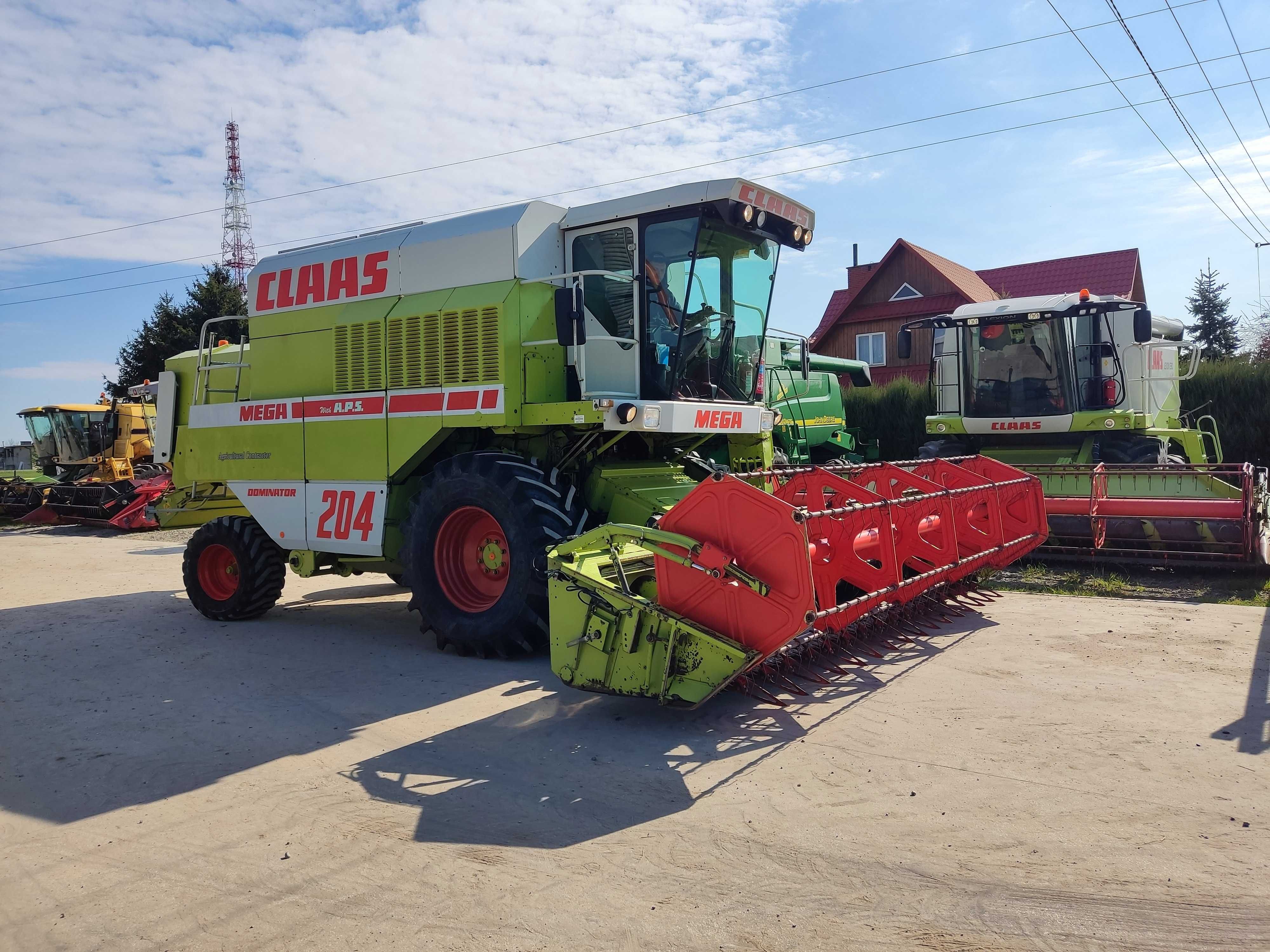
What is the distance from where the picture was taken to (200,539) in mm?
8578

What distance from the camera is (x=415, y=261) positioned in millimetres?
7277

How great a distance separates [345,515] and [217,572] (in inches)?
82.7

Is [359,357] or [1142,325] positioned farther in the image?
[1142,325]

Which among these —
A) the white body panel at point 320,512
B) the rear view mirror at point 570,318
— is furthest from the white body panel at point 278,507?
the rear view mirror at point 570,318

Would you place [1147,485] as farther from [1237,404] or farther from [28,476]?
[28,476]

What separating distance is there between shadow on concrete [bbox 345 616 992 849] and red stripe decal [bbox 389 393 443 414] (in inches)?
103

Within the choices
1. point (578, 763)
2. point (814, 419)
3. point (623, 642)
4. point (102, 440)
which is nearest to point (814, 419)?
point (814, 419)

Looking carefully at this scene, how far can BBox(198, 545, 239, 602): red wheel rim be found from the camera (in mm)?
8562

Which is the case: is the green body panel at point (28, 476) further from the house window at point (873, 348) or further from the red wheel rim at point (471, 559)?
the house window at point (873, 348)

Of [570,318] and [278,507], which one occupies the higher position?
[570,318]

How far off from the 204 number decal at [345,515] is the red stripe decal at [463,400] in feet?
3.54

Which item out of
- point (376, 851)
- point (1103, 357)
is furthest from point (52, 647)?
point (1103, 357)

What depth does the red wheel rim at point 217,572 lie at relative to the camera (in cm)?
856

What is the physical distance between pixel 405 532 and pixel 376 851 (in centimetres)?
364
